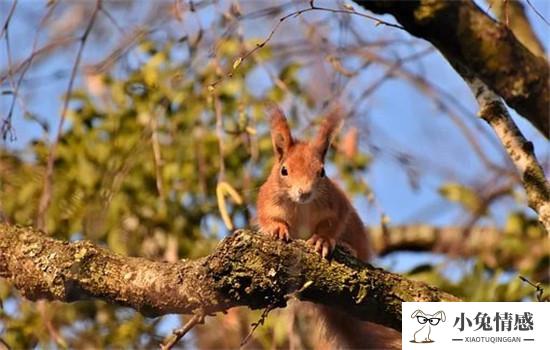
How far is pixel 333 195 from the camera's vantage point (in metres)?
2.91

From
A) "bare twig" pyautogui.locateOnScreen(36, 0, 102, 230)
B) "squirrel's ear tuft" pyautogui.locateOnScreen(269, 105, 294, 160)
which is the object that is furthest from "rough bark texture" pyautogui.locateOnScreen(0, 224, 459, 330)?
"squirrel's ear tuft" pyautogui.locateOnScreen(269, 105, 294, 160)

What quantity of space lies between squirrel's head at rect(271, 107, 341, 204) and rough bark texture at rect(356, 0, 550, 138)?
744 millimetres

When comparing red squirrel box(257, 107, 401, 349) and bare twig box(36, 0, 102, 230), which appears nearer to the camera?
bare twig box(36, 0, 102, 230)

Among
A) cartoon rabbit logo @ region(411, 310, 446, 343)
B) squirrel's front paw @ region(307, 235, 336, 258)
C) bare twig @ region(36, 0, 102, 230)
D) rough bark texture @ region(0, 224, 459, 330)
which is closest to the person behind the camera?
rough bark texture @ region(0, 224, 459, 330)

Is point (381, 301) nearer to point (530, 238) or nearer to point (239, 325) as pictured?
point (239, 325)

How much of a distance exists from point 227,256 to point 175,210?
1.72 m

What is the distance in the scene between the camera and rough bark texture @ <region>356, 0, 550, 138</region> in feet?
5.91

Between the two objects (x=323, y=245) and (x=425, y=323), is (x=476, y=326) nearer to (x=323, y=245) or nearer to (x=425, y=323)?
(x=425, y=323)

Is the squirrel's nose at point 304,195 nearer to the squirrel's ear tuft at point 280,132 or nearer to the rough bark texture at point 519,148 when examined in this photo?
the squirrel's ear tuft at point 280,132

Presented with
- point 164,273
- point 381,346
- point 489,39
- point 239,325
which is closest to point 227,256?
point 164,273

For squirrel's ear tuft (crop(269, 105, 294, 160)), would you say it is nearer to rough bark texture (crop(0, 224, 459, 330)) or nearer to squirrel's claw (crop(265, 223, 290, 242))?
squirrel's claw (crop(265, 223, 290, 242))

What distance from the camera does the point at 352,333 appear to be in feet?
9.18

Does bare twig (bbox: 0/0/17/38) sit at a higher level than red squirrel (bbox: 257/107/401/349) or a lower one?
higher

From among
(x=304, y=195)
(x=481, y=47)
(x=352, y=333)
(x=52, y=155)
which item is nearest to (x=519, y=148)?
(x=481, y=47)
